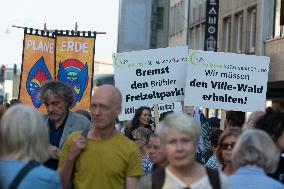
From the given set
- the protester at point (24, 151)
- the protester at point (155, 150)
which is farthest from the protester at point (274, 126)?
the protester at point (24, 151)

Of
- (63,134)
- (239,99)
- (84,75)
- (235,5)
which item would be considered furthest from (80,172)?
(235,5)

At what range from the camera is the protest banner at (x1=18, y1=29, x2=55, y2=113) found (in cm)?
1612

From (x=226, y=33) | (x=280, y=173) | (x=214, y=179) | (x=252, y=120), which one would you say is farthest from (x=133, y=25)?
(x=214, y=179)

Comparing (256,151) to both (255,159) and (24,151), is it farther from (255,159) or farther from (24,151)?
(24,151)

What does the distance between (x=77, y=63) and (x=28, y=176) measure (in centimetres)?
1022

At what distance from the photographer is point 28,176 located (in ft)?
20.5

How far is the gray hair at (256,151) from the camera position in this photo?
6547 mm

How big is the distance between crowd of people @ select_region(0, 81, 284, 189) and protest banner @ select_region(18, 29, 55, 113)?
5710mm

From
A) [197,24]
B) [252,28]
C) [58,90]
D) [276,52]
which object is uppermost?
[197,24]

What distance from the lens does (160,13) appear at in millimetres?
76250

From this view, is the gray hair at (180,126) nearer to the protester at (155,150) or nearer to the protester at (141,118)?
the protester at (155,150)

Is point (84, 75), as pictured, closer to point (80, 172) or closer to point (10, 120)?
point (80, 172)

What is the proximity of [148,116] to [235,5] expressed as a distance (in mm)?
26657

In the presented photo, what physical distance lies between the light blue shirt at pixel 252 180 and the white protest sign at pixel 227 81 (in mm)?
7035
